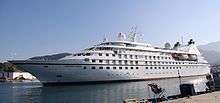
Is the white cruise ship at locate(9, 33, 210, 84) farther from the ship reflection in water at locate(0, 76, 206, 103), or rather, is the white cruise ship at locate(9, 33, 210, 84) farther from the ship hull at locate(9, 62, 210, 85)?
the ship reflection in water at locate(0, 76, 206, 103)

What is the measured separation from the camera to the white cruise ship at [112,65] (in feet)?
183

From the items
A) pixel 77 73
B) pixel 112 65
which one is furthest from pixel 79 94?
pixel 112 65

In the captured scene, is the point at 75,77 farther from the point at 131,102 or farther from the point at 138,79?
the point at 131,102

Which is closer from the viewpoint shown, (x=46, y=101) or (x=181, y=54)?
(x=46, y=101)

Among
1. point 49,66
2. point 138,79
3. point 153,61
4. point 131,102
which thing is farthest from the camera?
point 153,61

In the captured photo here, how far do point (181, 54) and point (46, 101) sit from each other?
212 feet

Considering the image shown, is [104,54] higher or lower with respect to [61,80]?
higher

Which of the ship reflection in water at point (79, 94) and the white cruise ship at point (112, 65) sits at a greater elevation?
the white cruise ship at point (112, 65)

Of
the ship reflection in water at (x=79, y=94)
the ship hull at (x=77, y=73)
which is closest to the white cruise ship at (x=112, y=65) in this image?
the ship hull at (x=77, y=73)

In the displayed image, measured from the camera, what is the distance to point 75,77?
56.9 meters

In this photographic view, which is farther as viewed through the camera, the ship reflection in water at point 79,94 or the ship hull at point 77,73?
the ship hull at point 77,73

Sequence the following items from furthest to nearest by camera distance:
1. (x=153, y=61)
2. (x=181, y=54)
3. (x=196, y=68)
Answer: (x=196, y=68) < (x=181, y=54) < (x=153, y=61)

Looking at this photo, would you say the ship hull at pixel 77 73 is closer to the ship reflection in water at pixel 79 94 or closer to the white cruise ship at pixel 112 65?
the white cruise ship at pixel 112 65

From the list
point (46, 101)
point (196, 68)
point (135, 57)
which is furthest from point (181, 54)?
point (46, 101)
